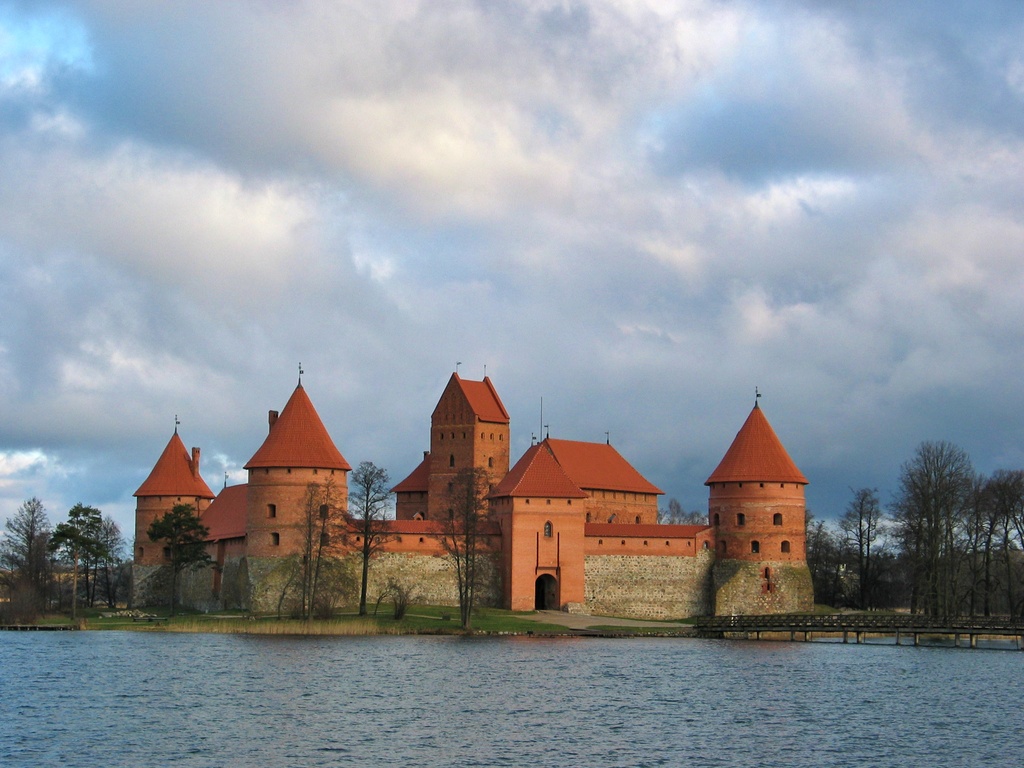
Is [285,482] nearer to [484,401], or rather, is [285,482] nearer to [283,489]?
[283,489]

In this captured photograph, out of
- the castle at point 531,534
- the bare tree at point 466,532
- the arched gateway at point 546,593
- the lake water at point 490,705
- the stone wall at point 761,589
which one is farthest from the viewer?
the stone wall at point 761,589

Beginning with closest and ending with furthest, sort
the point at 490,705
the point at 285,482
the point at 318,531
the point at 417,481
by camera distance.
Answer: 1. the point at 490,705
2. the point at 318,531
3. the point at 285,482
4. the point at 417,481

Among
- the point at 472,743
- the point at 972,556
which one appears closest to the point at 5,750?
the point at 472,743

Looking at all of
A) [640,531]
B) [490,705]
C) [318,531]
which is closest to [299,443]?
Result: [318,531]

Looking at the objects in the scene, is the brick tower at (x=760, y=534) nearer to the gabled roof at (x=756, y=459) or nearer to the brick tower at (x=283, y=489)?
the gabled roof at (x=756, y=459)

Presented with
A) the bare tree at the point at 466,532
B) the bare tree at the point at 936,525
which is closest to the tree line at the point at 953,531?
the bare tree at the point at 936,525

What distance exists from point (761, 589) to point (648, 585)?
14.6ft

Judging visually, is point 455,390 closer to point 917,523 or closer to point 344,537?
point 344,537

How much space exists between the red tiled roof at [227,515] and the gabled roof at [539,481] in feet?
33.1

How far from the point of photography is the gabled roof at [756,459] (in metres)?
52.3

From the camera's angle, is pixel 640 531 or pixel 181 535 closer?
pixel 181 535

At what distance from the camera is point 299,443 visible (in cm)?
4850

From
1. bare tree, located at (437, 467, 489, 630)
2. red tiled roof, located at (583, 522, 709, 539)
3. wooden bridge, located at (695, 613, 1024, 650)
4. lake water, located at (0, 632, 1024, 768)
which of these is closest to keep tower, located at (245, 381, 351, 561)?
bare tree, located at (437, 467, 489, 630)

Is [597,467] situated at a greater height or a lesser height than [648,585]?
greater
